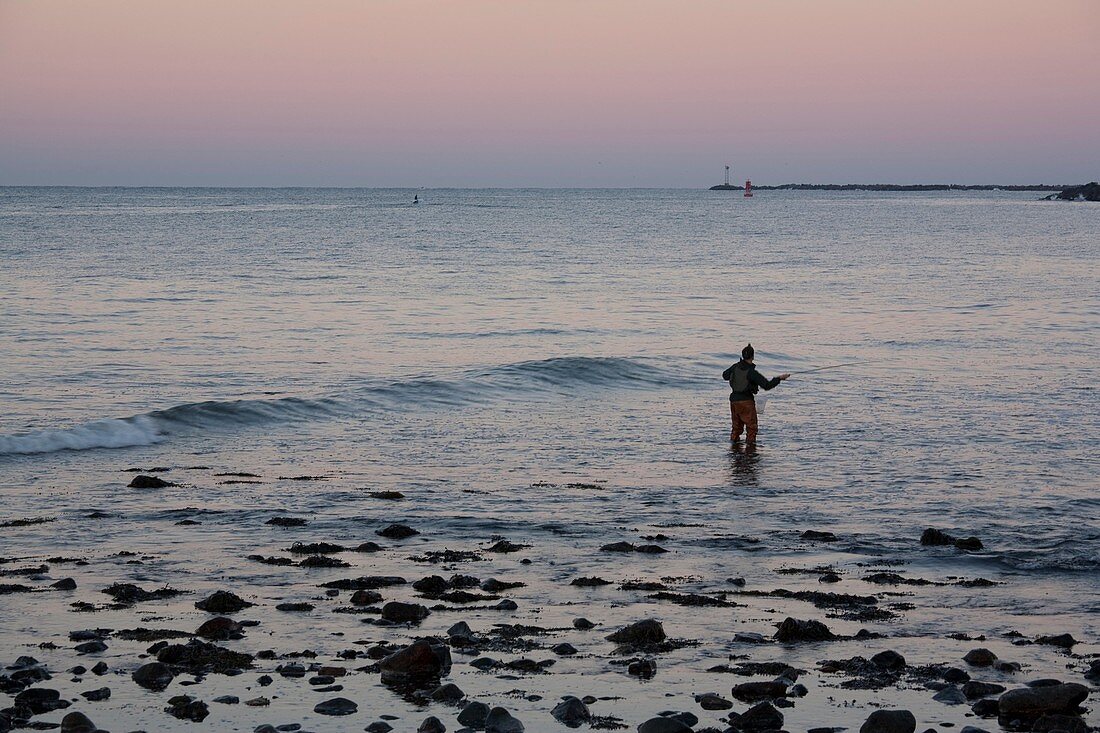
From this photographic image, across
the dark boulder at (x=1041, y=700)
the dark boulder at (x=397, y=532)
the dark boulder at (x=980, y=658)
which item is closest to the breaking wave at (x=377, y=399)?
the dark boulder at (x=397, y=532)

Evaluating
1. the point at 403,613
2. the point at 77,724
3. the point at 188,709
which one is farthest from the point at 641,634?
the point at 77,724

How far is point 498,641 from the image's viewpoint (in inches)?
369

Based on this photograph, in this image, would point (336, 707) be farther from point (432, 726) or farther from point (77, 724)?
point (77, 724)

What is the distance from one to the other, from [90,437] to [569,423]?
797cm

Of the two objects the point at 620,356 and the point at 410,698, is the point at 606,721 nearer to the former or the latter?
the point at 410,698

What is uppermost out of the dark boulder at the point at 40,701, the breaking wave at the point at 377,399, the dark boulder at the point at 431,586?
the dark boulder at the point at 40,701

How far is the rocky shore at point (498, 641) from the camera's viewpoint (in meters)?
7.80

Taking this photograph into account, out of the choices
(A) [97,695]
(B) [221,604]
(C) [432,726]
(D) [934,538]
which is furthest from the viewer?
(D) [934,538]

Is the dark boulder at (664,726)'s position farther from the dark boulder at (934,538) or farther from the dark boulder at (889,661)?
the dark boulder at (934,538)

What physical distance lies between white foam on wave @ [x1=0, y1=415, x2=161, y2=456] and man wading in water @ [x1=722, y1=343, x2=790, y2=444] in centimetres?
918

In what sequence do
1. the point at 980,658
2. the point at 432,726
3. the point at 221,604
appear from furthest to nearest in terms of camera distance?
the point at 221,604, the point at 980,658, the point at 432,726

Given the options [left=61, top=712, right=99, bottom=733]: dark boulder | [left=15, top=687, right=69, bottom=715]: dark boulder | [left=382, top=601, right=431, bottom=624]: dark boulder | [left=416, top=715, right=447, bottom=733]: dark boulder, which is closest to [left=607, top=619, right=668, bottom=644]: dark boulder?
[left=382, top=601, right=431, bottom=624]: dark boulder

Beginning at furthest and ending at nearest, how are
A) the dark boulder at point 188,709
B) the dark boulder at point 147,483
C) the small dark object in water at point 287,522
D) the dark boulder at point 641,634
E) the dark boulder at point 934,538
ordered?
1. the dark boulder at point 147,483
2. the small dark object in water at point 287,522
3. the dark boulder at point 934,538
4. the dark boulder at point 641,634
5. the dark boulder at point 188,709

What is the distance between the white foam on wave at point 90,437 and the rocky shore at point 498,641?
5528 mm
